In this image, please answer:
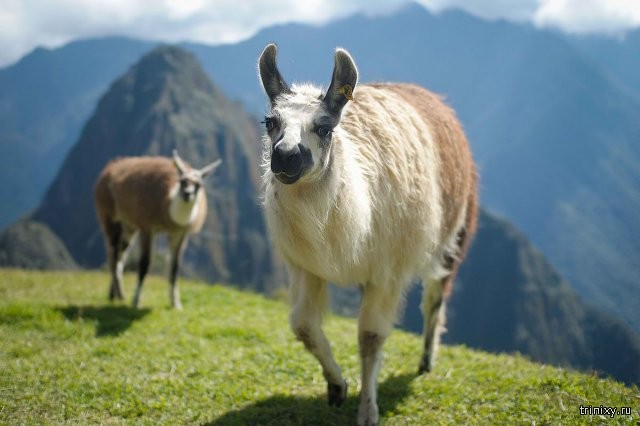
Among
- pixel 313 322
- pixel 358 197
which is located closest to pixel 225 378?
pixel 313 322

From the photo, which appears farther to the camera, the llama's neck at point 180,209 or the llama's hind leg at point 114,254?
the llama's hind leg at point 114,254

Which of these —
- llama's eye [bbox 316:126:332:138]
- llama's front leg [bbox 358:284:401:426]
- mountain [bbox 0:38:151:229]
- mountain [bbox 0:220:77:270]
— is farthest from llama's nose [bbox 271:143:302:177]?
mountain [bbox 0:38:151:229]

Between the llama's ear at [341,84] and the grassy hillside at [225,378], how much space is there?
2427mm

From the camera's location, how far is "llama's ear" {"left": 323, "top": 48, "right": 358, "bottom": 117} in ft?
12.1

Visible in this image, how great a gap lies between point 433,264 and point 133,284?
8146 mm

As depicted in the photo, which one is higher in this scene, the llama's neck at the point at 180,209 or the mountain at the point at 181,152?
the llama's neck at the point at 180,209

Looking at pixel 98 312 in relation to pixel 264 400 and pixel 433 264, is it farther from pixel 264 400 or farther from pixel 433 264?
pixel 433 264

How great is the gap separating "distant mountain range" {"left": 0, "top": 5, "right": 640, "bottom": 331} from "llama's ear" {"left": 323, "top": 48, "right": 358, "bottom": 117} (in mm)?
538

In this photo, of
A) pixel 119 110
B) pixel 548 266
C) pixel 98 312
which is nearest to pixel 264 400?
pixel 98 312

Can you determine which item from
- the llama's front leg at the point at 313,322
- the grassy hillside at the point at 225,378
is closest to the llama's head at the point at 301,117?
the llama's front leg at the point at 313,322

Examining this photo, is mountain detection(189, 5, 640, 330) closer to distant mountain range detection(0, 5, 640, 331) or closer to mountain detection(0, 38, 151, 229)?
distant mountain range detection(0, 5, 640, 331)

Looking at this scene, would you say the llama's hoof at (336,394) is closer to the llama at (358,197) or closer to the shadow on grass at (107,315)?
the llama at (358,197)

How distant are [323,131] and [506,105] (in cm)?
4703

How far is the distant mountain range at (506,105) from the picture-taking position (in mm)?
7340
